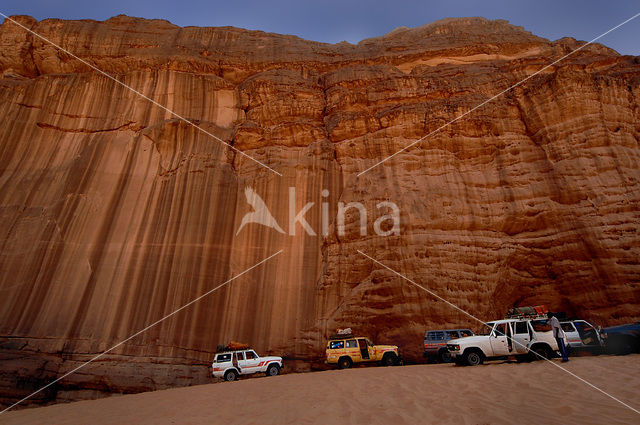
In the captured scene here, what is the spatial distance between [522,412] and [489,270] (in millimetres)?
12803

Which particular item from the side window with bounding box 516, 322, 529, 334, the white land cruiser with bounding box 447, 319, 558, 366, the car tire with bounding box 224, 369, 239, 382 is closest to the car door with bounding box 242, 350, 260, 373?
the car tire with bounding box 224, 369, 239, 382

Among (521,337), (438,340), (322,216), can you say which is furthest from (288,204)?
(521,337)

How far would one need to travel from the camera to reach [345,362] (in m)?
15.1

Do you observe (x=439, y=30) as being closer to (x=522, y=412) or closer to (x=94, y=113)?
(x=94, y=113)

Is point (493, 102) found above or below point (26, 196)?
above

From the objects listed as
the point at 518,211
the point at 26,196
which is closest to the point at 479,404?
the point at 518,211

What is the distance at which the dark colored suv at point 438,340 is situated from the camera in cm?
1473

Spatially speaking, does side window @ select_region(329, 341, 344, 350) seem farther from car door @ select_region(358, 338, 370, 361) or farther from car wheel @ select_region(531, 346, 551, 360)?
car wheel @ select_region(531, 346, 551, 360)

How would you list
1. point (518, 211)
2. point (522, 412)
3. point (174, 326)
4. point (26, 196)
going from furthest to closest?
point (26, 196), point (518, 211), point (174, 326), point (522, 412)

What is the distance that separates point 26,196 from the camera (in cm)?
2017

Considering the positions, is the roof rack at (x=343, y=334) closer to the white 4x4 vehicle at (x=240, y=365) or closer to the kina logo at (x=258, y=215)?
the white 4x4 vehicle at (x=240, y=365)

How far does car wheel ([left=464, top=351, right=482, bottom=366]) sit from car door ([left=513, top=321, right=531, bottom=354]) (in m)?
1.01

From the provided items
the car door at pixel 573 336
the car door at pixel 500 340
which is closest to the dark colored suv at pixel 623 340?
the car door at pixel 573 336

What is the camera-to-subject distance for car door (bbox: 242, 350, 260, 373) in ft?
49.0
